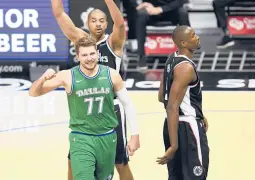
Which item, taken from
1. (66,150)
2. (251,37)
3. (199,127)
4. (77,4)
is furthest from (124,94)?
(251,37)

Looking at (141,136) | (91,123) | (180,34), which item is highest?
(180,34)

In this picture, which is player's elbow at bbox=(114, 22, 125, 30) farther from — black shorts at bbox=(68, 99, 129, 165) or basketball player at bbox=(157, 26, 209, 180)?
basketball player at bbox=(157, 26, 209, 180)

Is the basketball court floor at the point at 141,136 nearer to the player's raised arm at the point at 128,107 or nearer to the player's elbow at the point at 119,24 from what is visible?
the player's elbow at the point at 119,24

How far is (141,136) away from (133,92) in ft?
7.85

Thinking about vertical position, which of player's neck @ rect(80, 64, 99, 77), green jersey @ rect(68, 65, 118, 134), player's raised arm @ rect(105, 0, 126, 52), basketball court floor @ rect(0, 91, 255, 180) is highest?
player's raised arm @ rect(105, 0, 126, 52)

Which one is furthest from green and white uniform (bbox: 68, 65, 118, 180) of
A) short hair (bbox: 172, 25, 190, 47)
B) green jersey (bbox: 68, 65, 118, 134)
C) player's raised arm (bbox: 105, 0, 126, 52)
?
player's raised arm (bbox: 105, 0, 126, 52)

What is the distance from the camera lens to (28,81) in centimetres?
1381

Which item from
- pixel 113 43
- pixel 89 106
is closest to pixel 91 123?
pixel 89 106

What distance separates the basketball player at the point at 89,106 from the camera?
6.89m

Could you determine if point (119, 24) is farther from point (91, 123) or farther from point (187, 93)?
point (91, 123)

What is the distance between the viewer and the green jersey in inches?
272

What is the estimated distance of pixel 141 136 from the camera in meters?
10.7

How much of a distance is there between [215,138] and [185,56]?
12.0 feet

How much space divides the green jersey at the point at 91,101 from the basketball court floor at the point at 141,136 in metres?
2.19
